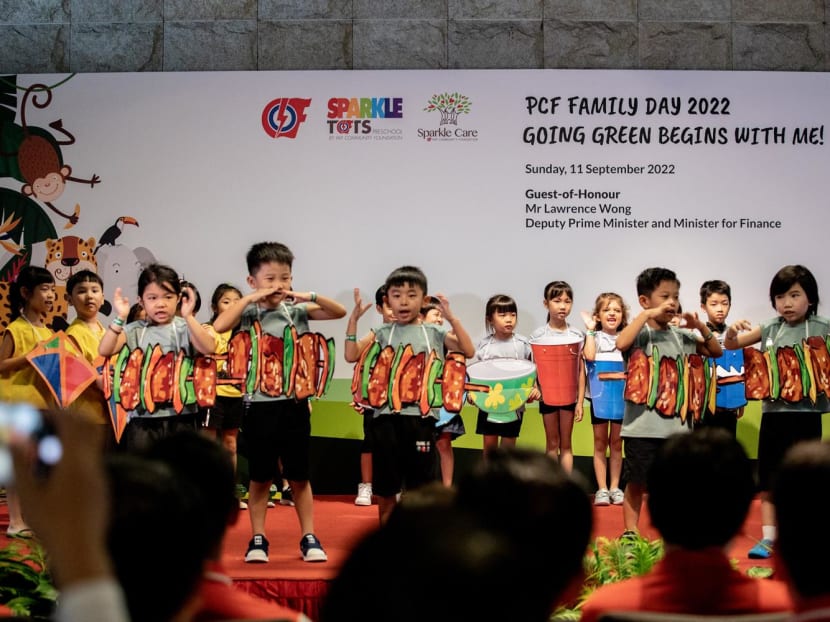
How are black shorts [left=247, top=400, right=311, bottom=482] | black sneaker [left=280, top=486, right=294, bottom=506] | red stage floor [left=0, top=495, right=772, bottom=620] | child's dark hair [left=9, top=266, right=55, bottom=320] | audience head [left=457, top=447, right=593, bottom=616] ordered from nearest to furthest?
audience head [left=457, top=447, right=593, bottom=616]
red stage floor [left=0, top=495, right=772, bottom=620]
black shorts [left=247, top=400, right=311, bottom=482]
child's dark hair [left=9, top=266, right=55, bottom=320]
black sneaker [left=280, top=486, right=294, bottom=506]

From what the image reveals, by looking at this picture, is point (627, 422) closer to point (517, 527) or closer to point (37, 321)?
point (37, 321)

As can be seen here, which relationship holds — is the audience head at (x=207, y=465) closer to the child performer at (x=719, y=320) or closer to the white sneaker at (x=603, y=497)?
the white sneaker at (x=603, y=497)

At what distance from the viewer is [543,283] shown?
6.69m

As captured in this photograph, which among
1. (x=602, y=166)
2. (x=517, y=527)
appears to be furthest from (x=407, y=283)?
(x=517, y=527)

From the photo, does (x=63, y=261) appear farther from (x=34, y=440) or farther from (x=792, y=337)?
(x=34, y=440)

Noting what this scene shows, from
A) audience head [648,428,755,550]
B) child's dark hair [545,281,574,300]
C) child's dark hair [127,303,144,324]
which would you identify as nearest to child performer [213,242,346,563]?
child's dark hair [127,303,144,324]

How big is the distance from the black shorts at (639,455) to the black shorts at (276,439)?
5.05ft

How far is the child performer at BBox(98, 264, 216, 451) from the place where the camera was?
15.4ft

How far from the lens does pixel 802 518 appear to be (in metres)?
1.56

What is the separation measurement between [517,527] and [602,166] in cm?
555

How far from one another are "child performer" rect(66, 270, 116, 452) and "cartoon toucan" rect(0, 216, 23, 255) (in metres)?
1.37

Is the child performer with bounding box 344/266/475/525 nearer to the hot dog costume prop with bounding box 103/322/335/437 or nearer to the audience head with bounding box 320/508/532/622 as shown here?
the hot dog costume prop with bounding box 103/322/335/437

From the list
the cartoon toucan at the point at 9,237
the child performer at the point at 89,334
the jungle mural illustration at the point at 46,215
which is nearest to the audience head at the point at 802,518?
the child performer at the point at 89,334

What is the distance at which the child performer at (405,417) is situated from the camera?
4.53 metres
